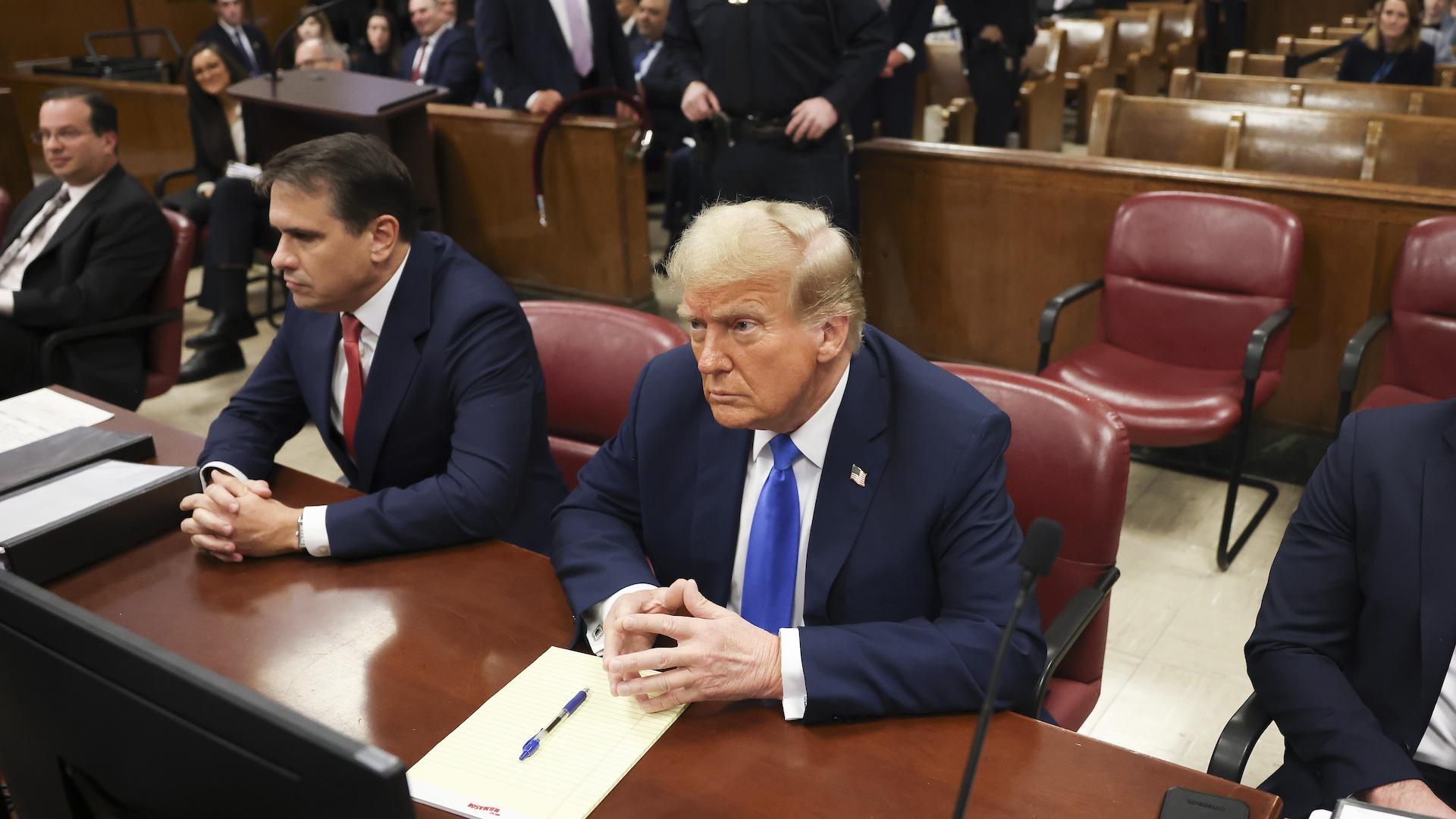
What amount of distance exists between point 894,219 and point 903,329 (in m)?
0.41

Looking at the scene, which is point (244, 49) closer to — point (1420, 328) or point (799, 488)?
point (1420, 328)

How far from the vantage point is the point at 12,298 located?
11.7 feet

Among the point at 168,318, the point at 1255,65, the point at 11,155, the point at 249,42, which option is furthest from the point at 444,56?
the point at 1255,65

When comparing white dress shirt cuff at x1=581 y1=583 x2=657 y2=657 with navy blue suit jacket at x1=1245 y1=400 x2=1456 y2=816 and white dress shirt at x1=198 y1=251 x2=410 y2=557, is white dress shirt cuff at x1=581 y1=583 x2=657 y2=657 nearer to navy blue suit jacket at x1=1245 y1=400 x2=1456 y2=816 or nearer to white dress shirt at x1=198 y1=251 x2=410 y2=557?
white dress shirt at x1=198 y1=251 x2=410 y2=557

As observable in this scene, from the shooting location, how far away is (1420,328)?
123 inches

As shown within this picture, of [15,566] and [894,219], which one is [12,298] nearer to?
[15,566]

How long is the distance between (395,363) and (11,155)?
4.48m

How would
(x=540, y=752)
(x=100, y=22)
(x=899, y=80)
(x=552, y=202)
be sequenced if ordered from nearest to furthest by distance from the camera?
(x=540, y=752) → (x=552, y=202) → (x=899, y=80) → (x=100, y=22)

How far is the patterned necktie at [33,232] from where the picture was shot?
383cm

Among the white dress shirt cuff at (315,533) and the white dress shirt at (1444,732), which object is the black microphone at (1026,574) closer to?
the white dress shirt at (1444,732)

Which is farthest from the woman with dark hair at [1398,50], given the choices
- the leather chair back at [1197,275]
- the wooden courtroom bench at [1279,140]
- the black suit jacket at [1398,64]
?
the leather chair back at [1197,275]

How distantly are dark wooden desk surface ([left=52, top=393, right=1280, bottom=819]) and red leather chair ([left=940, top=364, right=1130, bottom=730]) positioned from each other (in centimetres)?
50

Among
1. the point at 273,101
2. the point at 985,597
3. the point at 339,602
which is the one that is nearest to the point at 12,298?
the point at 273,101

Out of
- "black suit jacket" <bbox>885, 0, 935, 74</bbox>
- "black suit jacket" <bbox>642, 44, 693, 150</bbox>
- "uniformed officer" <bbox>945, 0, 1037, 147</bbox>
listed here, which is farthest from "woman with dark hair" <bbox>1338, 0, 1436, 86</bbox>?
→ "black suit jacket" <bbox>642, 44, 693, 150</bbox>
